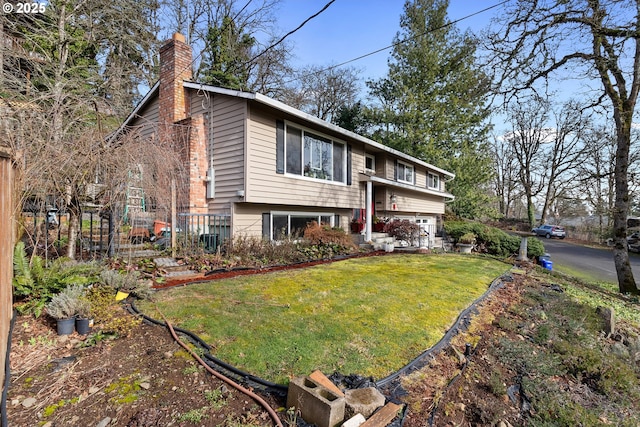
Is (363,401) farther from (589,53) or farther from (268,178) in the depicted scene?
(589,53)

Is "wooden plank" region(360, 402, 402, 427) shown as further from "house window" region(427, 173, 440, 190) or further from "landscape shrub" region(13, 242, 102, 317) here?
"house window" region(427, 173, 440, 190)

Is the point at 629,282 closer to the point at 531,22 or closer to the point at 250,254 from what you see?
the point at 531,22

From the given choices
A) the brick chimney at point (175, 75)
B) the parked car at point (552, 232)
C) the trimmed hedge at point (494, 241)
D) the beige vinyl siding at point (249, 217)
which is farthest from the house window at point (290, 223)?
the parked car at point (552, 232)

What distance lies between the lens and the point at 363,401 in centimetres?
227

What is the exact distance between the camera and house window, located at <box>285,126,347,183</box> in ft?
32.2

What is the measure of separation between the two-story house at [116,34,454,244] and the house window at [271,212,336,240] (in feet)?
0.12

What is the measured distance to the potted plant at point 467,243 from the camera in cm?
1598

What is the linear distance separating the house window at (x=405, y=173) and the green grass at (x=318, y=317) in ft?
36.3

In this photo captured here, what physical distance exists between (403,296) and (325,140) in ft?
23.6

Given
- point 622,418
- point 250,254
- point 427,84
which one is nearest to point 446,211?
point 427,84

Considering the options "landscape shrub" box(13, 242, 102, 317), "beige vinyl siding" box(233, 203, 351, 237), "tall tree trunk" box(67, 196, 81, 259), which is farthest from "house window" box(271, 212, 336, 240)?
"landscape shrub" box(13, 242, 102, 317)

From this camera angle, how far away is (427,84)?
74.9 ft

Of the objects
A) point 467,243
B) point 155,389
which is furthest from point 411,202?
point 155,389

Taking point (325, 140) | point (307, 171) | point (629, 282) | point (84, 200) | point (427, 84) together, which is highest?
point (427, 84)
